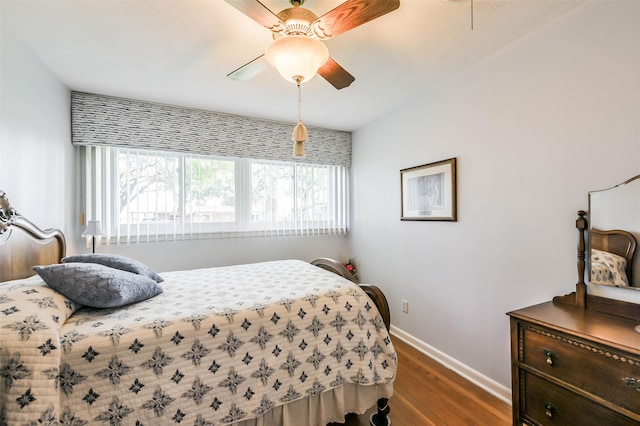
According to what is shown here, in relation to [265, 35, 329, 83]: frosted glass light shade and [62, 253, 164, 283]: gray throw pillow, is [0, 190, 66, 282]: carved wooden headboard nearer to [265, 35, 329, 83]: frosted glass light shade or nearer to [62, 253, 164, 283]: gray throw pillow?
[62, 253, 164, 283]: gray throw pillow

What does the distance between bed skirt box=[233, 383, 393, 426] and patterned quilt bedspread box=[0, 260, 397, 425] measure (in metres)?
0.08

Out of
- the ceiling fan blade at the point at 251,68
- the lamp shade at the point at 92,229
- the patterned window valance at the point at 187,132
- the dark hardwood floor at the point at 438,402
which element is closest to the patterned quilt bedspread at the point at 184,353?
the dark hardwood floor at the point at 438,402

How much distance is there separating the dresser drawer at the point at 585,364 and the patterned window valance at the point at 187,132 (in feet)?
9.36

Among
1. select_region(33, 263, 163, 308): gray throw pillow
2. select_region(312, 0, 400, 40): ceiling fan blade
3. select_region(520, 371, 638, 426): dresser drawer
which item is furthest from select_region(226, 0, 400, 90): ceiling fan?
select_region(520, 371, 638, 426): dresser drawer

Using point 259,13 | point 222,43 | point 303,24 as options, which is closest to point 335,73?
point 303,24

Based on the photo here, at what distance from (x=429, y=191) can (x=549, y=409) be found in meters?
1.69

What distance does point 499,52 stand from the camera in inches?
78.8

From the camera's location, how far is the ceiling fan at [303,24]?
48.6 inches

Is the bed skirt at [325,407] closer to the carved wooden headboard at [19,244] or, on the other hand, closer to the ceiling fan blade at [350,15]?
the carved wooden headboard at [19,244]

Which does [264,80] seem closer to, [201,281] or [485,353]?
[201,281]

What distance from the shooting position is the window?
280 centimetres

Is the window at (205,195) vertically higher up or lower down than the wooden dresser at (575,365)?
higher up

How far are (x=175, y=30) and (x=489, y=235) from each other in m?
2.53

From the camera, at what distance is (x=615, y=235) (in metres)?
1.44
